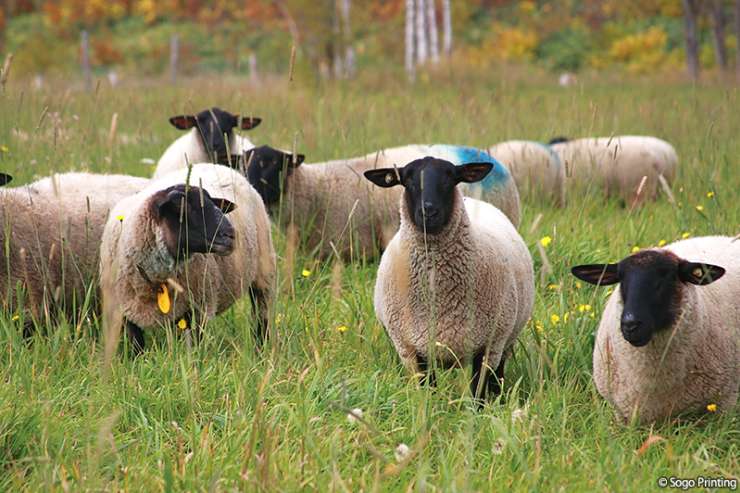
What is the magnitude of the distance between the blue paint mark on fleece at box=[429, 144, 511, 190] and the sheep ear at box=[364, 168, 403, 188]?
233 cm

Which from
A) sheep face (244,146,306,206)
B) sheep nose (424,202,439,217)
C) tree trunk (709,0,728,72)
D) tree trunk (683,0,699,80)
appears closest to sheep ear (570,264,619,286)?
sheep nose (424,202,439,217)

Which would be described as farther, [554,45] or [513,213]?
[554,45]

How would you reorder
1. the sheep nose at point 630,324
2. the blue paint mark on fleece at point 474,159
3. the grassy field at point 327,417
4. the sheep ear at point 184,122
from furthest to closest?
the sheep ear at point 184,122
the blue paint mark on fleece at point 474,159
the sheep nose at point 630,324
the grassy field at point 327,417

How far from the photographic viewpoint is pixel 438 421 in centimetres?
327

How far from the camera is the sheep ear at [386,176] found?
4.34m

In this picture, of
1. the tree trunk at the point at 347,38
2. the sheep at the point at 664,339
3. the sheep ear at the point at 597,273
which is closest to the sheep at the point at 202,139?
the sheep ear at the point at 597,273

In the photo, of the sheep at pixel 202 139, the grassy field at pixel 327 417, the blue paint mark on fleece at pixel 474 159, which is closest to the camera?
the grassy field at pixel 327 417

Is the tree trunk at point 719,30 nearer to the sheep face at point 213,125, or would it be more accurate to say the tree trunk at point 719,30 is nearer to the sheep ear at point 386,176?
the sheep face at point 213,125

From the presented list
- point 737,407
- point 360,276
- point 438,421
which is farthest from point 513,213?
point 438,421

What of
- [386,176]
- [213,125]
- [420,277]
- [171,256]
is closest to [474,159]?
[213,125]

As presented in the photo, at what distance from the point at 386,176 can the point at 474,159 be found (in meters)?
2.54

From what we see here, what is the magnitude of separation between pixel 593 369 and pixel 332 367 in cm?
122

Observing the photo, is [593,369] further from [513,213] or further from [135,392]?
[513,213]

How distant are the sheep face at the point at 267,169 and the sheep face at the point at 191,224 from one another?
2.14 meters
